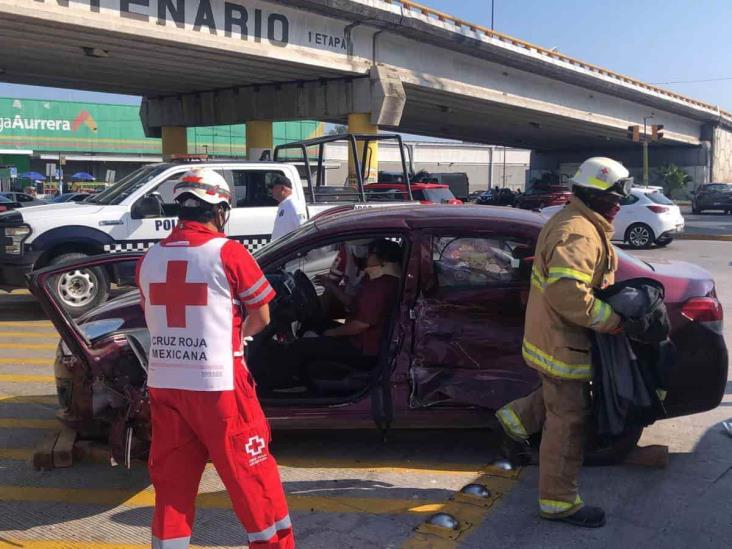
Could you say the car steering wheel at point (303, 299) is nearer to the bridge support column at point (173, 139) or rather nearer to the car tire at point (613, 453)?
the car tire at point (613, 453)

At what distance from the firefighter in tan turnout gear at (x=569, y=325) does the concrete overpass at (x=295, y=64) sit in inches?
620

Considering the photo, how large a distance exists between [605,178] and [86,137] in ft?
200

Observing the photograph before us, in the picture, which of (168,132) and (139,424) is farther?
(168,132)

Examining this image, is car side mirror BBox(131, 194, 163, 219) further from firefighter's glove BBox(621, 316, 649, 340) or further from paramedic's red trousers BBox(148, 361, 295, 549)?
firefighter's glove BBox(621, 316, 649, 340)

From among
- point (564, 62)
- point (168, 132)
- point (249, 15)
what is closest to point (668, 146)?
point (564, 62)

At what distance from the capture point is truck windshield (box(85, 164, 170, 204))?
29.9 feet

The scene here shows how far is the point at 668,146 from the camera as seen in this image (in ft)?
171

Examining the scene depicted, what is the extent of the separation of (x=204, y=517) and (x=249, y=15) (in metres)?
18.6

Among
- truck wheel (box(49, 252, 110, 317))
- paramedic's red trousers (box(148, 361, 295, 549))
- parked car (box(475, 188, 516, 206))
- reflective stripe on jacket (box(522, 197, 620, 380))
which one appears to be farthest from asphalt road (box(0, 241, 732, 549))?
parked car (box(475, 188, 516, 206))

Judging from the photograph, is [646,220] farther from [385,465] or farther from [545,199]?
[385,465]

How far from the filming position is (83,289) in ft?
28.0

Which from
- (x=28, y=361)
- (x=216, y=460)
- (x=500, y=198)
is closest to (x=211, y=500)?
(x=216, y=460)

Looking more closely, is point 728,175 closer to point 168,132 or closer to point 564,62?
point 564,62

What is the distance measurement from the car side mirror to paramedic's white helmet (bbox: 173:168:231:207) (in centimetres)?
613
